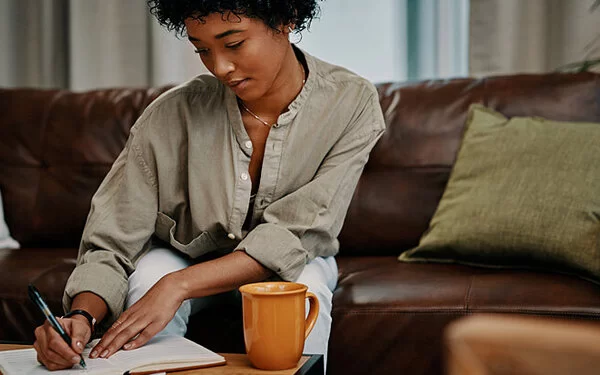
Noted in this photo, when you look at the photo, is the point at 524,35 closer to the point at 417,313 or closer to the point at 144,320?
the point at 417,313

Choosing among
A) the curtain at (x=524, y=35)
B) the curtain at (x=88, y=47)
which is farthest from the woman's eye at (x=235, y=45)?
the curtain at (x=88, y=47)

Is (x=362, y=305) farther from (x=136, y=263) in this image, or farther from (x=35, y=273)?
(x=35, y=273)

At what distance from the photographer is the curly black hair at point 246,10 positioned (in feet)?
4.44

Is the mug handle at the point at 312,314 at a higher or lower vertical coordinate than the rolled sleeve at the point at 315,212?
lower

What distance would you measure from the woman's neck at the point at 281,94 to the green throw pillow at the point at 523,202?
55 centimetres

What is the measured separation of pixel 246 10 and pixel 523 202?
2.79ft

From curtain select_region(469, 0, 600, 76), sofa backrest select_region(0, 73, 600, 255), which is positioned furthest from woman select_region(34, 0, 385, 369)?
curtain select_region(469, 0, 600, 76)

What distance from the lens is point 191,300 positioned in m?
1.49

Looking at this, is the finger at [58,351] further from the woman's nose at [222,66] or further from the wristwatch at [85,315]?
the woman's nose at [222,66]

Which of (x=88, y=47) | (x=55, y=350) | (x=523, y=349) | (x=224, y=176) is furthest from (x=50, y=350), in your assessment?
(x=88, y=47)

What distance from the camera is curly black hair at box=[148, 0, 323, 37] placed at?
1353mm

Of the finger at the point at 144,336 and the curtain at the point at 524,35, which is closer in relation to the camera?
the finger at the point at 144,336

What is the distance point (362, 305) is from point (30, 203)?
1.21m

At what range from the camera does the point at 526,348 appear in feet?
0.95
